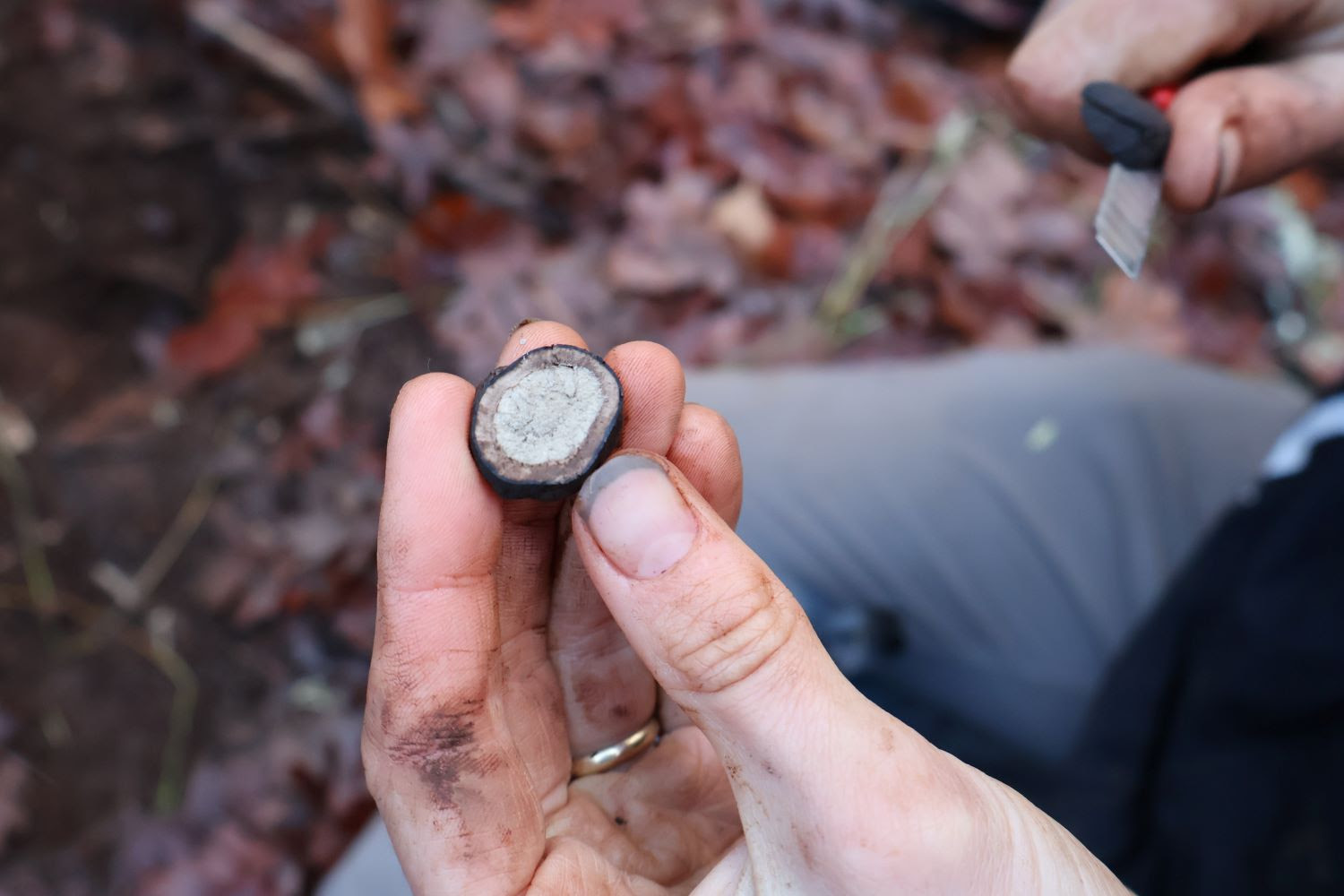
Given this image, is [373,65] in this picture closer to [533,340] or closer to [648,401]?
[533,340]

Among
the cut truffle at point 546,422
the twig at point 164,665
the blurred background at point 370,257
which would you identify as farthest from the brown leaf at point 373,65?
the cut truffle at point 546,422

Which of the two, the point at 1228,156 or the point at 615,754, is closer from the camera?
the point at 615,754

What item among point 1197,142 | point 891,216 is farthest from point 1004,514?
point 891,216

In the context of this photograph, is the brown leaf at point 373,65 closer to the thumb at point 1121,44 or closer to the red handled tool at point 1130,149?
the thumb at point 1121,44

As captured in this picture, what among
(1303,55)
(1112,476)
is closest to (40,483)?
(1112,476)

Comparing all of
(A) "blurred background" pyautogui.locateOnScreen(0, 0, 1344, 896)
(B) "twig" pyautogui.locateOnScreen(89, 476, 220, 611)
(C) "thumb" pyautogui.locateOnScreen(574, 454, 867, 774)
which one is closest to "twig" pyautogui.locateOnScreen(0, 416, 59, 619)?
(A) "blurred background" pyautogui.locateOnScreen(0, 0, 1344, 896)
